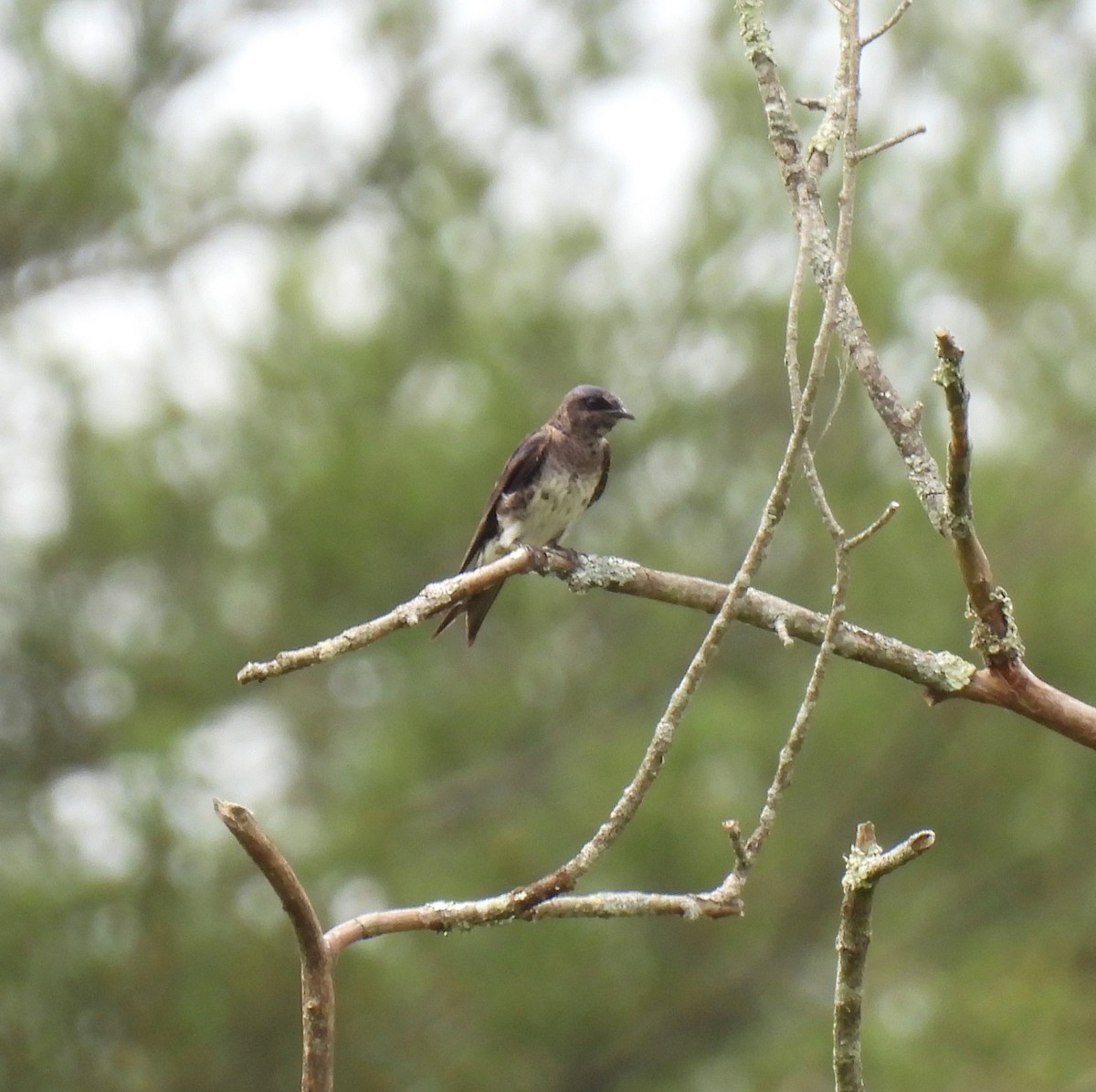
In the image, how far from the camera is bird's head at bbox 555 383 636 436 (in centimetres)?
512

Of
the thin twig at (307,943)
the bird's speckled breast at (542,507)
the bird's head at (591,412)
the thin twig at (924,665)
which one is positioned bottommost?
the thin twig at (307,943)

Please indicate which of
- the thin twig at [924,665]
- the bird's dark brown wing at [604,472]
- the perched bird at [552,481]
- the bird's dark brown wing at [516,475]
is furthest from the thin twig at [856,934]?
the bird's dark brown wing at [604,472]

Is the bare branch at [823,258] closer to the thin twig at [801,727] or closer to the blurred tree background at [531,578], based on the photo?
the thin twig at [801,727]

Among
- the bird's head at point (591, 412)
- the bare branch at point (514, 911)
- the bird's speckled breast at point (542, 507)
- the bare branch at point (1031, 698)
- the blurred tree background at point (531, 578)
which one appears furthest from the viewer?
the blurred tree background at point (531, 578)

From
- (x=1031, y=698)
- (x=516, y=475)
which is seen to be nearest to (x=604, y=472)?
(x=516, y=475)

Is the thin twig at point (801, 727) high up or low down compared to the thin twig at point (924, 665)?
down

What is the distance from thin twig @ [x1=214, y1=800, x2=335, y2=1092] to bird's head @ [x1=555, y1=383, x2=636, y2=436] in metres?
3.46

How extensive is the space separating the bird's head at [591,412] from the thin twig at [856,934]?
331 cm

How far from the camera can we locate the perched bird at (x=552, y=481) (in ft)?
16.1

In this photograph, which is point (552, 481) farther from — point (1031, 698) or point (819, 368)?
point (819, 368)

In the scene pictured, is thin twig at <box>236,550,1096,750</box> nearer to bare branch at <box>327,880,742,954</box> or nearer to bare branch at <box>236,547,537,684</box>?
bare branch at <box>236,547,537,684</box>

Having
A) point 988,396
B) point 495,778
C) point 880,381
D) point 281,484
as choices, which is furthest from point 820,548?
point 880,381

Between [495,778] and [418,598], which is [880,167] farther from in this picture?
[418,598]

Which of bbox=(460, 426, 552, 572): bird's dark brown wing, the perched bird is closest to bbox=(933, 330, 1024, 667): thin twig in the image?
the perched bird
